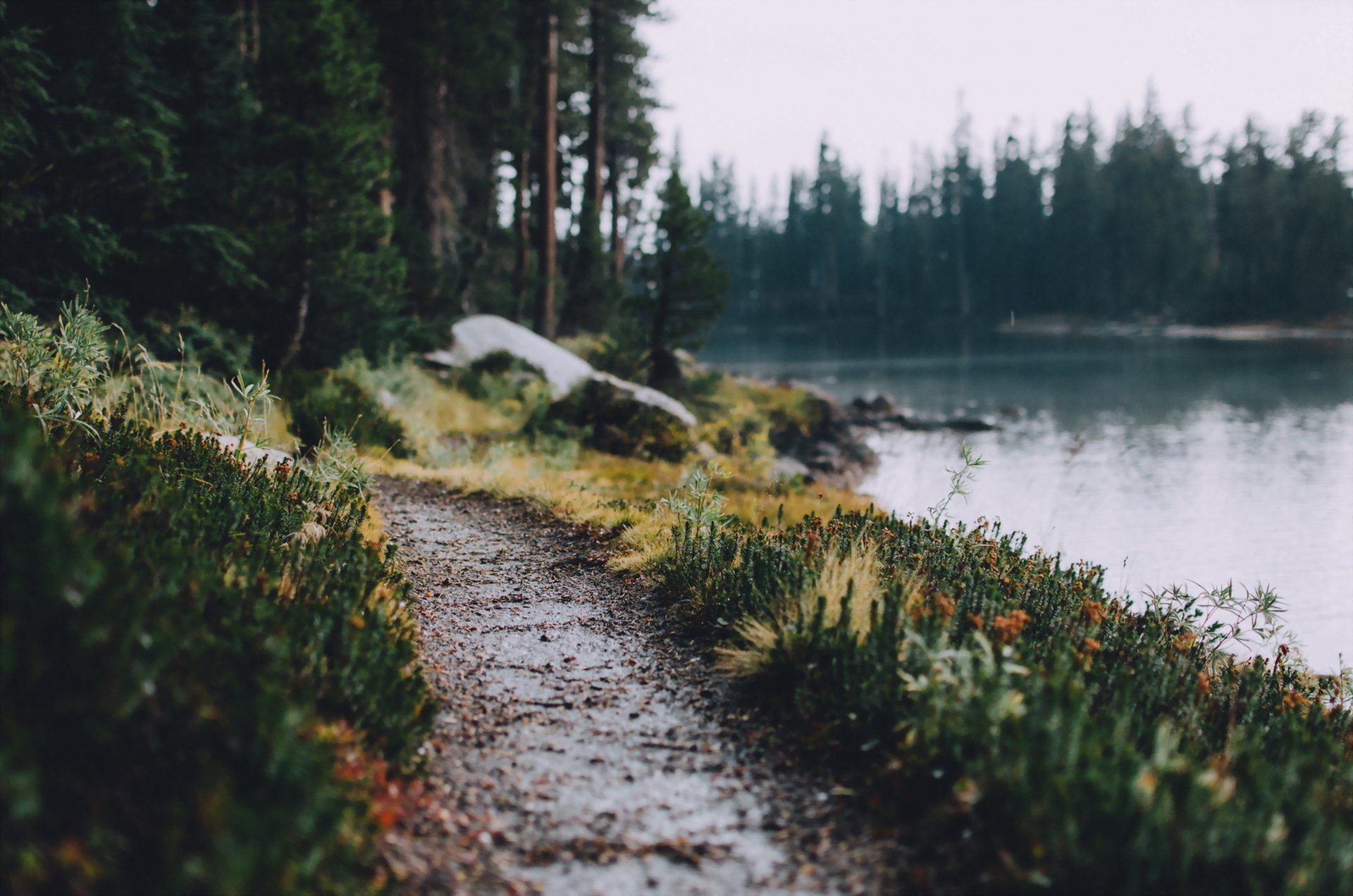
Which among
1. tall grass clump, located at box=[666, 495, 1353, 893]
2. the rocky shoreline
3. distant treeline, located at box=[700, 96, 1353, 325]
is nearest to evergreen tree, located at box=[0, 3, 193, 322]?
tall grass clump, located at box=[666, 495, 1353, 893]

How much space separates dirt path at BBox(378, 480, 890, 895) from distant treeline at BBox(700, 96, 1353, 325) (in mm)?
49644

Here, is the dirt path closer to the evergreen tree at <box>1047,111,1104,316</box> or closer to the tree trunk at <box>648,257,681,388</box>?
the tree trunk at <box>648,257,681,388</box>

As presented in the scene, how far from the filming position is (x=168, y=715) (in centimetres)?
244

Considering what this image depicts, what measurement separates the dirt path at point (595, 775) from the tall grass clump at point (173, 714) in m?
0.29

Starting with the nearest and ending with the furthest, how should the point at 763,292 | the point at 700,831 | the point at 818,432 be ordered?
the point at 700,831, the point at 818,432, the point at 763,292

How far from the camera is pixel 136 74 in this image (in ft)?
34.1

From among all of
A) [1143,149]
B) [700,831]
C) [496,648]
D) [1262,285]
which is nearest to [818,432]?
[496,648]

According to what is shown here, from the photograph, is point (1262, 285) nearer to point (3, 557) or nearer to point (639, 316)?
point (639, 316)

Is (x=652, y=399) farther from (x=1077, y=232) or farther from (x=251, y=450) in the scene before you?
(x=1077, y=232)

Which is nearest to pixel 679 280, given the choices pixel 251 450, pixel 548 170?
pixel 548 170

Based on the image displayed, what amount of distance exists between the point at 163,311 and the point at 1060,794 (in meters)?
11.2

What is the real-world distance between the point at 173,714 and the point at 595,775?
1.57 meters

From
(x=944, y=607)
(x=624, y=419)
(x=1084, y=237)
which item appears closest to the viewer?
(x=944, y=607)

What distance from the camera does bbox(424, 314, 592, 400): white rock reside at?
53.8ft
